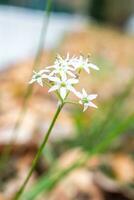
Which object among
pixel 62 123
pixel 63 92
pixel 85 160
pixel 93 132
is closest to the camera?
pixel 63 92

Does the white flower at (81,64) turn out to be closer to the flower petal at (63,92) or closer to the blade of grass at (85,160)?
the flower petal at (63,92)

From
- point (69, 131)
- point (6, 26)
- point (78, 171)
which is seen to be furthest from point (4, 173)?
point (6, 26)

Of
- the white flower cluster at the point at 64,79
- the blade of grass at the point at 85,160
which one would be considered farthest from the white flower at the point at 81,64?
the blade of grass at the point at 85,160

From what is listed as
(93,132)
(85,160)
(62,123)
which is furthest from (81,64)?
(62,123)

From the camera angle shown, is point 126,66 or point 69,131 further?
point 126,66

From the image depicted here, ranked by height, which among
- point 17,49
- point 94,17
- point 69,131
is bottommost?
point 94,17

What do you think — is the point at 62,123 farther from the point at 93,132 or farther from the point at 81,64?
the point at 81,64

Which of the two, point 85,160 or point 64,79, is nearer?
point 64,79

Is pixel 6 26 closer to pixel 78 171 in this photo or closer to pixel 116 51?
pixel 116 51
